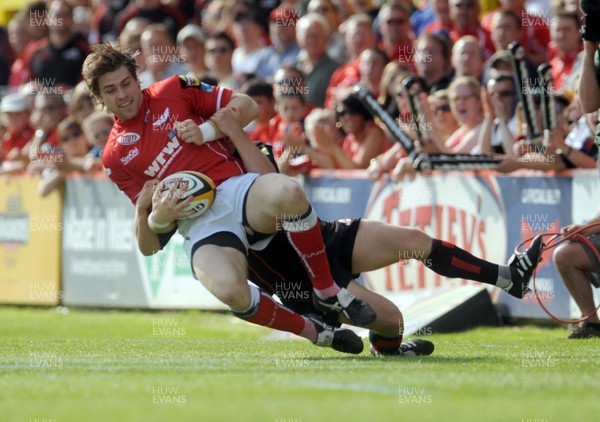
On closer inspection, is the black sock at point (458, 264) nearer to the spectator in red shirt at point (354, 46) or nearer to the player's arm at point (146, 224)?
the player's arm at point (146, 224)

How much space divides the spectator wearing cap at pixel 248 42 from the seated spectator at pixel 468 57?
4.18 metres

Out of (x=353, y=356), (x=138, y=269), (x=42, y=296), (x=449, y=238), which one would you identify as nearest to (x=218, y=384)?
(x=353, y=356)

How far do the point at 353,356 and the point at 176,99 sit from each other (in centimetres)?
226

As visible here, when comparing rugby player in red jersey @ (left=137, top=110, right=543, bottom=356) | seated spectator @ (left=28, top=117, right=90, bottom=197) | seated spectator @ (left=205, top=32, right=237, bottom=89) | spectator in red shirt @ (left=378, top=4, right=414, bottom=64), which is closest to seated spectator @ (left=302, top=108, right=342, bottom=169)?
spectator in red shirt @ (left=378, top=4, right=414, bottom=64)

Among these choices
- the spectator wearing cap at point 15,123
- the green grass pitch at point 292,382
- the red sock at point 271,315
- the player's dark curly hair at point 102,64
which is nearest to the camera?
the green grass pitch at point 292,382

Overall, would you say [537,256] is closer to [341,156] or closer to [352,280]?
[352,280]

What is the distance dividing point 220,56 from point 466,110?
15.4 feet

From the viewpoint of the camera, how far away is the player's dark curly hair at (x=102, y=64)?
891cm

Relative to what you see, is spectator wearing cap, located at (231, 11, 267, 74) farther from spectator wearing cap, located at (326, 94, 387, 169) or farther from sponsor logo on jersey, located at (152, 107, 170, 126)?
sponsor logo on jersey, located at (152, 107, 170, 126)

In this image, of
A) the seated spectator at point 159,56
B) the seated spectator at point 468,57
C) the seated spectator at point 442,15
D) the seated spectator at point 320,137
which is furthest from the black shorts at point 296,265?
the seated spectator at point 159,56

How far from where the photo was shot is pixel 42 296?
17109 mm

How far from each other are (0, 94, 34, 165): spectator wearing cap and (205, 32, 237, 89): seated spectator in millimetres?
3686

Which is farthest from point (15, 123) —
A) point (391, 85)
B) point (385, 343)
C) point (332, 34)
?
point (385, 343)

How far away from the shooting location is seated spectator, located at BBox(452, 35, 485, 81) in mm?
13602
